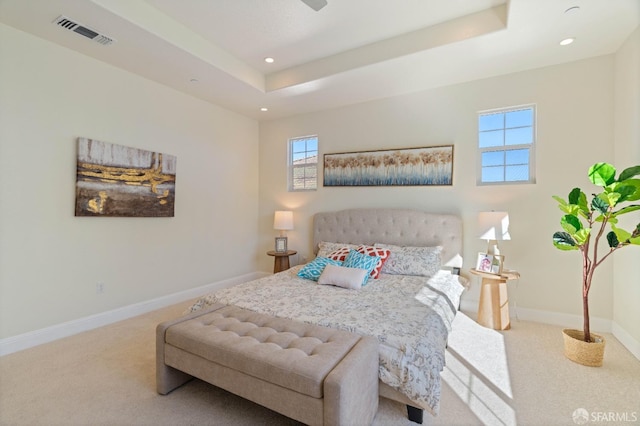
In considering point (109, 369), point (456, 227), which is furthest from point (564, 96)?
point (109, 369)

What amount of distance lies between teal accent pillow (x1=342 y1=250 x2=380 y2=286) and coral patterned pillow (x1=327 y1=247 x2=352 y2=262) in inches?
5.8

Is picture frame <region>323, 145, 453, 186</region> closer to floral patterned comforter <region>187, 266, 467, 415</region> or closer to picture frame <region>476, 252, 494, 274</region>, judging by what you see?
picture frame <region>476, 252, 494, 274</region>

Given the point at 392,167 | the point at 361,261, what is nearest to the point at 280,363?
the point at 361,261

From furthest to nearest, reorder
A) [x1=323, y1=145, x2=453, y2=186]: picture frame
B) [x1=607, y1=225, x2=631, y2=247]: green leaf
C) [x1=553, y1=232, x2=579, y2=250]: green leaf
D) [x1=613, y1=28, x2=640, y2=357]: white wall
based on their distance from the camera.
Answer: [x1=323, y1=145, x2=453, y2=186]: picture frame < [x1=613, y1=28, x2=640, y2=357]: white wall < [x1=553, y1=232, x2=579, y2=250]: green leaf < [x1=607, y1=225, x2=631, y2=247]: green leaf

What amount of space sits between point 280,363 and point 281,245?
123 inches

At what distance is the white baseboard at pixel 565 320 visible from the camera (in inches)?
107

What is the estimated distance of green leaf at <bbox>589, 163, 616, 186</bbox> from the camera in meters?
2.22

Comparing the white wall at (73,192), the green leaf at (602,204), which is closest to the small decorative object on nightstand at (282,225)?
the white wall at (73,192)

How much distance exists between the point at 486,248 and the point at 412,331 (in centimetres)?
223

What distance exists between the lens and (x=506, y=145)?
3.49 m

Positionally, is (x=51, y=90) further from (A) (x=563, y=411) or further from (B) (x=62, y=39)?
(A) (x=563, y=411)

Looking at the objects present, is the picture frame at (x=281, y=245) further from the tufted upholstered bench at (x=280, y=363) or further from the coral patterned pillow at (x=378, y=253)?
the tufted upholstered bench at (x=280, y=363)

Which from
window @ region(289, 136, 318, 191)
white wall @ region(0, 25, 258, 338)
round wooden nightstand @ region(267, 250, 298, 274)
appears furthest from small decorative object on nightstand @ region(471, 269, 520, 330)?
white wall @ region(0, 25, 258, 338)

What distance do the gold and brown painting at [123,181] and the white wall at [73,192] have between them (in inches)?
3.8
